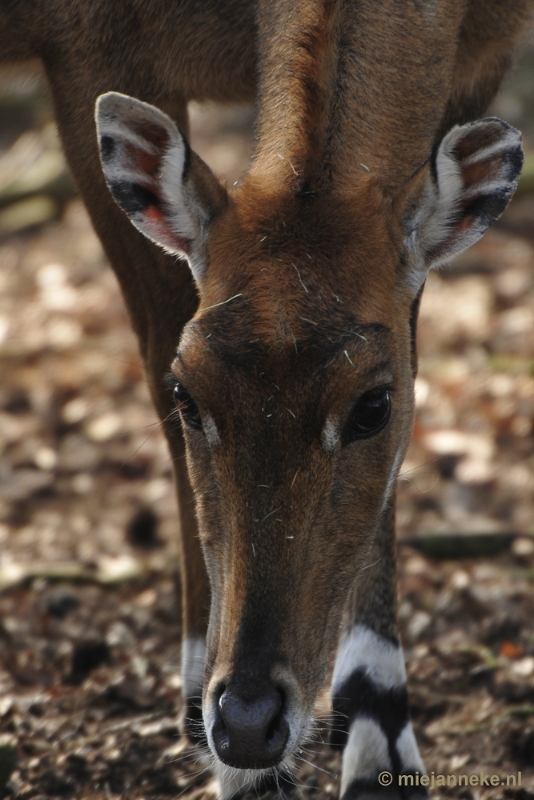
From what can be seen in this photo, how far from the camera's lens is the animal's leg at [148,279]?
19.1 feet

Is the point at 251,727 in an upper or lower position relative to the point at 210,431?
lower

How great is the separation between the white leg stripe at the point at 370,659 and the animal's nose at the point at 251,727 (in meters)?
1.73

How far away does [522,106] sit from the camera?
14711 millimetres

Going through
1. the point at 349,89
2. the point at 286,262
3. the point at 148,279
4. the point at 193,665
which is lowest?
the point at 193,665

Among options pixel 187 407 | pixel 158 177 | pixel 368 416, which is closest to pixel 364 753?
pixel 368 416

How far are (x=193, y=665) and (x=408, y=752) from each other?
1237 millimetres

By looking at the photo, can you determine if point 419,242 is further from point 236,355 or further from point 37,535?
point 37,535

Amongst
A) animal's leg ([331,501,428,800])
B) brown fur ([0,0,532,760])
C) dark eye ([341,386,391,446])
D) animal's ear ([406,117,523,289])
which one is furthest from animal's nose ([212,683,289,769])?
animal's ear ([406,117,523,289])

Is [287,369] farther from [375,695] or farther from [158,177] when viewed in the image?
[375,695]

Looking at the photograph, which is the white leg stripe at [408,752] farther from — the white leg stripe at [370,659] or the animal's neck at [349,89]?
the animal's neck at [349,89]

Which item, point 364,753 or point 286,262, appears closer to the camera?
point 286,262

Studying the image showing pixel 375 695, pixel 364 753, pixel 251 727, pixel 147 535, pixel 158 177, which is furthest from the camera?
pixel 147 535

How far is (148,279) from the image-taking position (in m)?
5.98

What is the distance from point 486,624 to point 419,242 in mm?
2918
